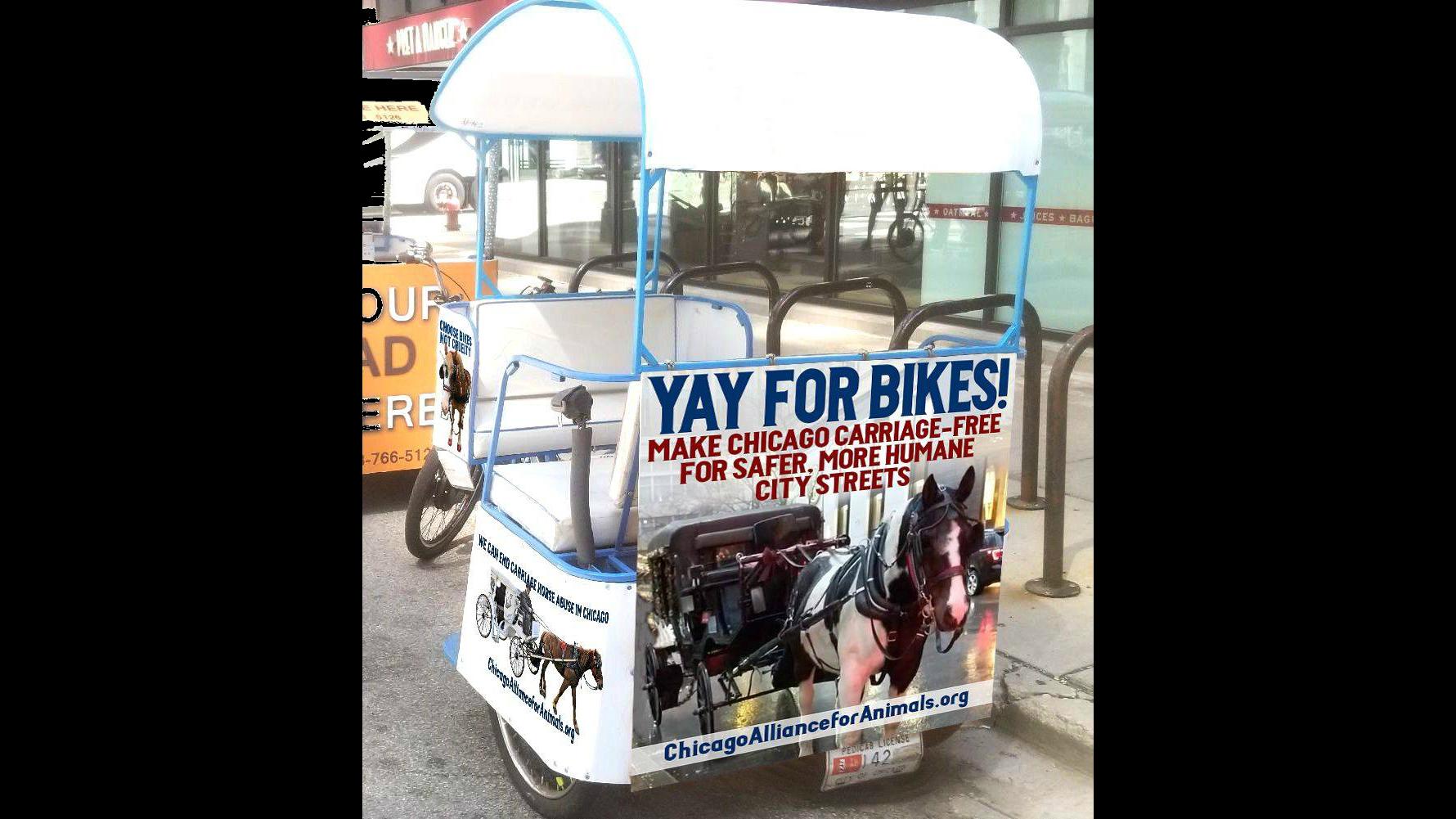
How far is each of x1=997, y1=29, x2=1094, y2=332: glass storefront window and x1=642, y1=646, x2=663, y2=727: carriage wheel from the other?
7.37 metres

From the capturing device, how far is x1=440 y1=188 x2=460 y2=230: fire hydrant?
18.6m

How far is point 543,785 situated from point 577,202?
49.2 feet

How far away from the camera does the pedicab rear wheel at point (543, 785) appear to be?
12.3ft

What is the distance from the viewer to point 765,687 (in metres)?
3.60

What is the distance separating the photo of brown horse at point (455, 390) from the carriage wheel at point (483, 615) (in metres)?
1.55

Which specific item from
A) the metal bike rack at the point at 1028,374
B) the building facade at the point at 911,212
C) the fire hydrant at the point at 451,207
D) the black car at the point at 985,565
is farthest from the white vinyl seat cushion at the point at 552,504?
the fire hydrant at the point at 451,207

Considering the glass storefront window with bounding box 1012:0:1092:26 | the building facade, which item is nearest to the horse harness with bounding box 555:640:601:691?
the building facade

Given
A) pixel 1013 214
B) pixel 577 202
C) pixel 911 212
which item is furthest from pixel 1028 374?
pixel 577 202

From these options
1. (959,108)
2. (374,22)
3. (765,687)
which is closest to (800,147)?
(959,108)

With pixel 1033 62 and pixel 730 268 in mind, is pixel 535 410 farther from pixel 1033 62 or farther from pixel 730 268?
pixel 1033 62

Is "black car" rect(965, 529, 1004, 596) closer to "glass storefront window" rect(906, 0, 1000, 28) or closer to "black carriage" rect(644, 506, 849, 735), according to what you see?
"black carriage" rect(644, 506, 849, 735)

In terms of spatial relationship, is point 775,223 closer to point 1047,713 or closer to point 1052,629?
point 1052,629

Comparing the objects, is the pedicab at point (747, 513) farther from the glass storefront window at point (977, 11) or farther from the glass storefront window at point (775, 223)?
the glass storefront window at point (775, 223)

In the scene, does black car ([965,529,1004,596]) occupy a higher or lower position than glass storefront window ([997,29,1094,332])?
lower
